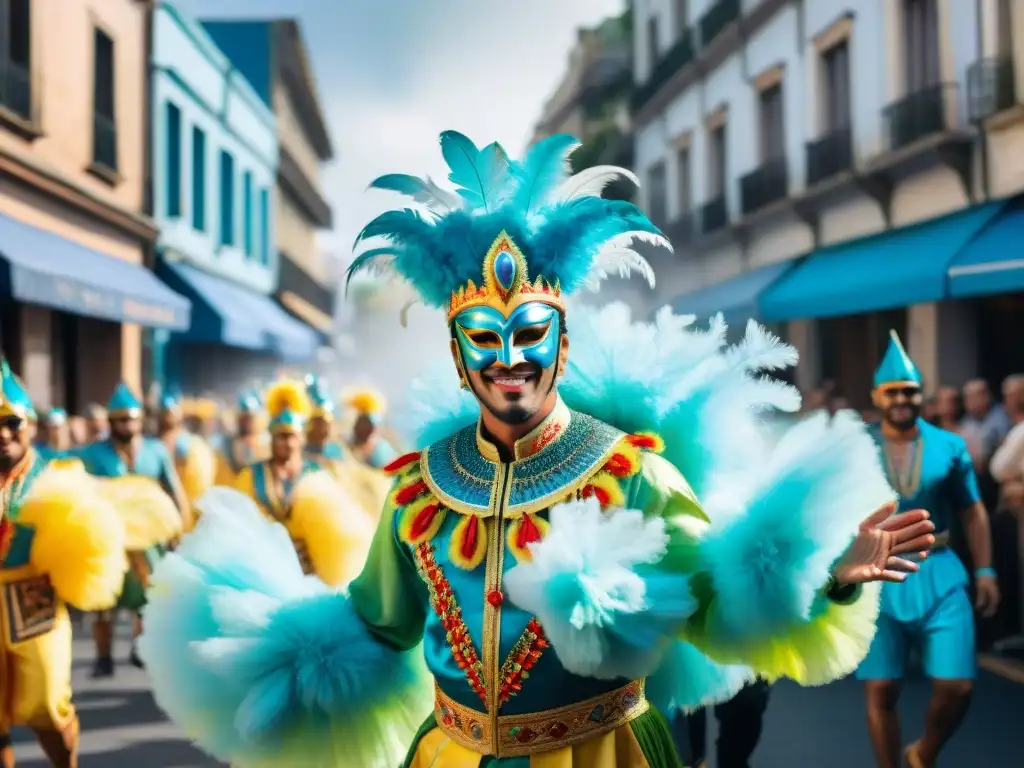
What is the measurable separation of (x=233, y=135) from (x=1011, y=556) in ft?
65.7

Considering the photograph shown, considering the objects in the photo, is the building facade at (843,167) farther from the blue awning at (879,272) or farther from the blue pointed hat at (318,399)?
the blue pointed hat at (318,399)

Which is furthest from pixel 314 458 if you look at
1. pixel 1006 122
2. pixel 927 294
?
pixel 1006 122

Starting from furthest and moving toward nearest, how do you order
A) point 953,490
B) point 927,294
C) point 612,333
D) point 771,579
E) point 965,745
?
point 927,294, point 965,745, point 953,490, point 612,333, point 771,579

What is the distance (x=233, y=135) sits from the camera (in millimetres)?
24516

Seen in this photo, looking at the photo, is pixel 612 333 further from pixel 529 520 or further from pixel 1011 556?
pixel 1011 556

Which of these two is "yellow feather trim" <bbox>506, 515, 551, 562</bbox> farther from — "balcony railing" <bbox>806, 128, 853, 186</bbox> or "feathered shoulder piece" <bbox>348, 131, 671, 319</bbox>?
"balcony railing" <bbox>806, 128, 853, 186</bbox>

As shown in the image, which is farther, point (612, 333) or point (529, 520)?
point (612, 333)

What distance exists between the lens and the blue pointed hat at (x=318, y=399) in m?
8.78

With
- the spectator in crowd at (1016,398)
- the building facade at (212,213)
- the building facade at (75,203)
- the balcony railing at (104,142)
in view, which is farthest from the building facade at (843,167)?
the balcony railing at (104,142)

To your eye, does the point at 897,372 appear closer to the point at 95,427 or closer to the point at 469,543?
the point at 469,543

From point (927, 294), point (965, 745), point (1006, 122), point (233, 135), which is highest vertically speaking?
point (233, 135)

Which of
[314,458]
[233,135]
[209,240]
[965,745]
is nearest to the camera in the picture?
[965,745]

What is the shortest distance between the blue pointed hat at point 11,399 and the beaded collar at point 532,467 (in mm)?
2799

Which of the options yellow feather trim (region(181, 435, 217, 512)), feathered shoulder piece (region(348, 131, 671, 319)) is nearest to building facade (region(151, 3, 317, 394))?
yellow feather trim (region(181, 435, 217, 512))
